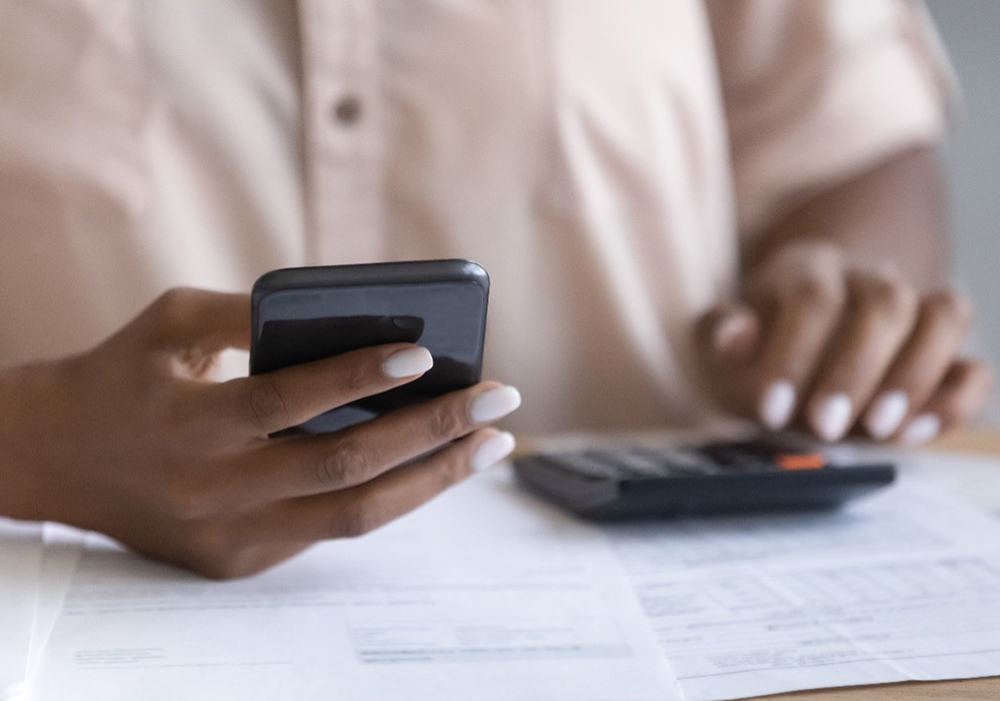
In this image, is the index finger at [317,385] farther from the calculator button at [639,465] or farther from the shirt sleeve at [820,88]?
the shirt sleeve at [820,88]

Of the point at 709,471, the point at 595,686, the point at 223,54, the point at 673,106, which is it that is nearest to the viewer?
the point at 595,686

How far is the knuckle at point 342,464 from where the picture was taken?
285 mm

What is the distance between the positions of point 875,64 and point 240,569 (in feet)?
1.99

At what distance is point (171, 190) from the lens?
55cm

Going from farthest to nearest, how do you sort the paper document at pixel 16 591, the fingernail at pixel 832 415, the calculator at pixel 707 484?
the fingernail at pixel 832 415 < the calculator at pixel 707 484 < the paper document at pixel 16 591

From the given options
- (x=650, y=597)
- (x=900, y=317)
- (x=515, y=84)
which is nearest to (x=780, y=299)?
(x=900, y=317)

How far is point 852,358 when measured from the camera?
0.52 meters

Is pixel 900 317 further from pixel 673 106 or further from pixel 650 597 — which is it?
pixel 650 597

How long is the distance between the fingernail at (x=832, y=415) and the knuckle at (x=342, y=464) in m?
0.29

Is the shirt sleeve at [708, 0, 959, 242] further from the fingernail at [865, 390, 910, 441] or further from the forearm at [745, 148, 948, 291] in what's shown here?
the fingernail at [865, 390, 910, 441]

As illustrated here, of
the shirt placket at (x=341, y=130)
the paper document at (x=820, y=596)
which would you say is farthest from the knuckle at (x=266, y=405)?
the shirt placket at (x=341, y=130)

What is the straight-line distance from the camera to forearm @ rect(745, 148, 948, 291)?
733 millimetres

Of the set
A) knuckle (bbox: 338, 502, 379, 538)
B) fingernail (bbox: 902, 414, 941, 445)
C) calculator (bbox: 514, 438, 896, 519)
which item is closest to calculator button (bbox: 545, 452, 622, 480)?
calculator (bbox: 514, 438, 896, 519)

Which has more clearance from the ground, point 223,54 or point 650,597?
point 223,54
